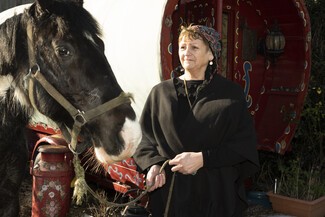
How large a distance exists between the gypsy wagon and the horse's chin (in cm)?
147

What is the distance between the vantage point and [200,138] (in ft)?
7.39

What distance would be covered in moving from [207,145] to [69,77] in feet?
2.78

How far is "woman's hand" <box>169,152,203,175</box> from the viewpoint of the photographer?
7.06 feet

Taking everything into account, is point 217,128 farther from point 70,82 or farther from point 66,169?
point 66,169

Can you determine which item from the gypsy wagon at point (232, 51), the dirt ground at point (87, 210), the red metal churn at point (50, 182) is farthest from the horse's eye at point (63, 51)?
the dirt ground at point (87, 210)

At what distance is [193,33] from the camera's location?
90.8 inches

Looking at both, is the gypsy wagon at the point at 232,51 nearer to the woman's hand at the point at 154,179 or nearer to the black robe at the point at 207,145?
the black robe at the point at 207,145

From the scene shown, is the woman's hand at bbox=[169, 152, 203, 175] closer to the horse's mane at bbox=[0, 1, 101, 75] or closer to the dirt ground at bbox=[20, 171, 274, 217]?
A: the horse's mane at bbox=[0, 1, 101, 75]

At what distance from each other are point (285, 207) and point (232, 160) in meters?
2.63

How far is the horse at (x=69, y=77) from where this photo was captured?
1.99 metres

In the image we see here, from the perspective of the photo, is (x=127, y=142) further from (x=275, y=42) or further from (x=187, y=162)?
(x=275, y=42)

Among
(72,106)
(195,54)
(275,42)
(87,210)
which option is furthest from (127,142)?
(275,42)

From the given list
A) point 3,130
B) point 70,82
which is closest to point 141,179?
point 3,130

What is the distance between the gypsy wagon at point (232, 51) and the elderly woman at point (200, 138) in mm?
1071
